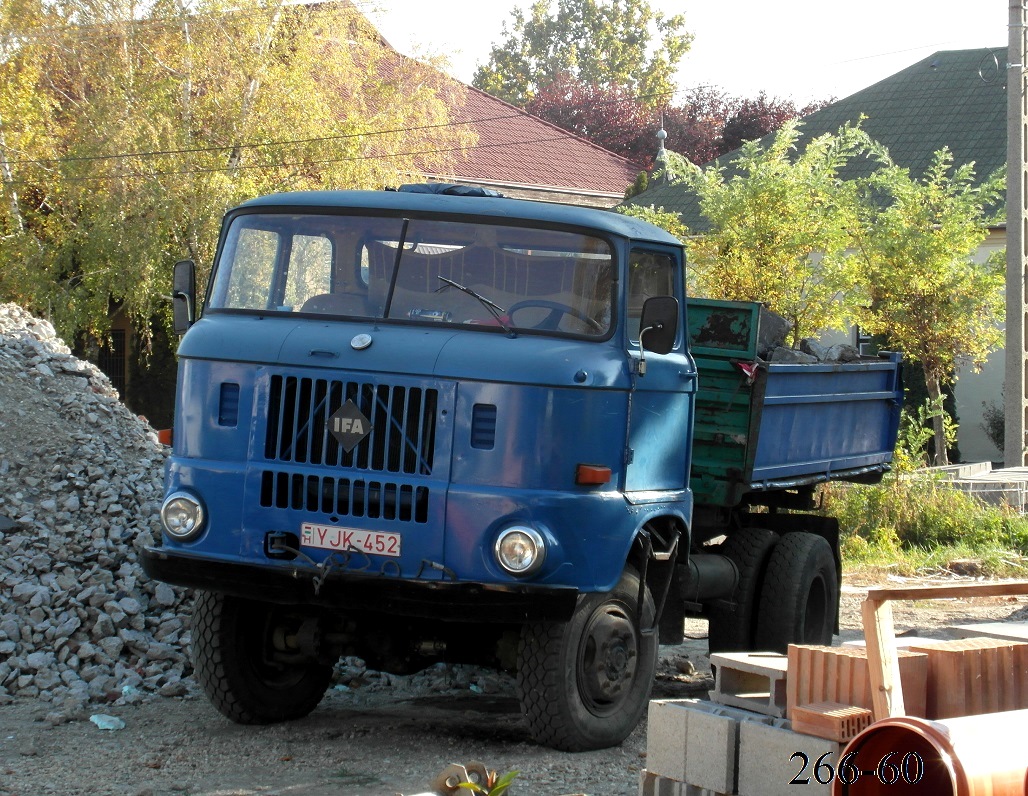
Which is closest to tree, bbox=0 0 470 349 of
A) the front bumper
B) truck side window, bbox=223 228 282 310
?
truck side window, bbox=223 228 282 310

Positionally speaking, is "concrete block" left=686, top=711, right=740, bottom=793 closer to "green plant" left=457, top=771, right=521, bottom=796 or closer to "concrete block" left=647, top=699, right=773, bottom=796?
"concrete block" left=647, top=699, right=773, bottom=796

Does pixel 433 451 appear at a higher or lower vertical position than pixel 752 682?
higher

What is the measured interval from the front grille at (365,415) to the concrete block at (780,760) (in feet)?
6.56

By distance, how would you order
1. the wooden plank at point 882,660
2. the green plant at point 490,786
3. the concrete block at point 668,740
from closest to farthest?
the wooden plank at point 882,660, the green plant at point 490,786, the concrete block at point 668,740

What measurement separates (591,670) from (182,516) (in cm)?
210

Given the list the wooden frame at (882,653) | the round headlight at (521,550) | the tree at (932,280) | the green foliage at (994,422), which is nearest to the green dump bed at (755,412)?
the round headlight at (521,550)

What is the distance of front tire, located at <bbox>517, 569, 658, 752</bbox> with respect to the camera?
6.22 m

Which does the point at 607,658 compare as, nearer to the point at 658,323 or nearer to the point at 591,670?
the point at 591,670

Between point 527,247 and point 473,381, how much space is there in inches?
33.3

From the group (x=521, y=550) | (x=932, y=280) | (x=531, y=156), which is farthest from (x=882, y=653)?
(x=531, y=156)

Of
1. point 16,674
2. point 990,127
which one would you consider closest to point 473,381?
point 16,674

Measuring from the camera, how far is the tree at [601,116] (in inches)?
2131

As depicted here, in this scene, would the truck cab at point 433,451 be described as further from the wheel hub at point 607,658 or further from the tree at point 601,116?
the tree at point 601,116

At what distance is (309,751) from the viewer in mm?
6492
